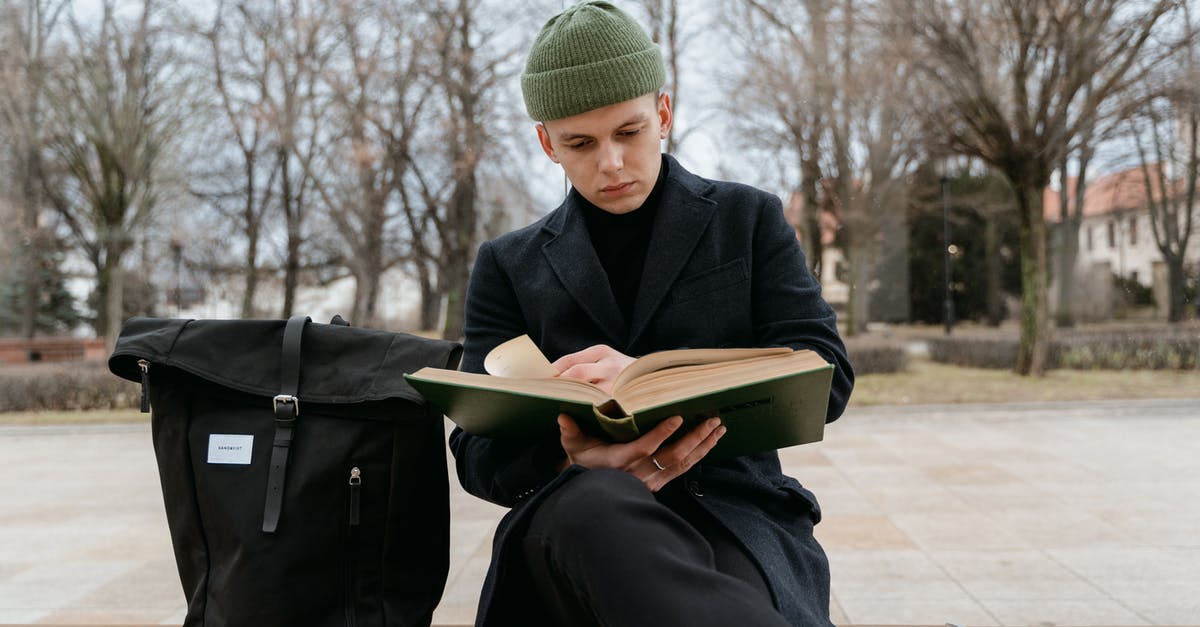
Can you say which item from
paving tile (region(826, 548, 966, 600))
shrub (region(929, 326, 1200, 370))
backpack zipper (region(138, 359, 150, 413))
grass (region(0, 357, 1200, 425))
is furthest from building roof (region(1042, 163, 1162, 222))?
backpack zipper (region(138, 359, 150, 413))

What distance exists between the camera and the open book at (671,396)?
120 cm

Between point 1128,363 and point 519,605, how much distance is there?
499 inches

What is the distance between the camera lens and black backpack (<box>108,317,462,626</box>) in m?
1.64

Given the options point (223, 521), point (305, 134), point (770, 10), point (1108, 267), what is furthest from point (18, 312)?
point (1108, 267)

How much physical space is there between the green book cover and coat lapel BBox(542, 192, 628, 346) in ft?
1.26

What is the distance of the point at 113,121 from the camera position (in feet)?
45.8

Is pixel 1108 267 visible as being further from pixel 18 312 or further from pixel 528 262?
pixel 18 312

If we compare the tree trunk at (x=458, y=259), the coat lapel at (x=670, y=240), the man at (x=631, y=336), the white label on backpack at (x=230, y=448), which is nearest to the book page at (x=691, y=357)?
the man at (x=631, y=336)

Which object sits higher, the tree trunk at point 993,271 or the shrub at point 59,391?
the tree trunk at point 993,271

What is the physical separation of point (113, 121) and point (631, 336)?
14.8 meters

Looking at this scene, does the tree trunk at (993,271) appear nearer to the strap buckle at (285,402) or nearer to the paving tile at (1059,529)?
the paving tile at (1059,529)

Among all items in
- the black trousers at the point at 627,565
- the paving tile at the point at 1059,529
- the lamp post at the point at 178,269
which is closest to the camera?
the black trousers at the point at 627,565

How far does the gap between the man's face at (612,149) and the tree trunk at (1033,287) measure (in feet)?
34.9

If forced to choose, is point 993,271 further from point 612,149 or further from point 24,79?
point 612,149
